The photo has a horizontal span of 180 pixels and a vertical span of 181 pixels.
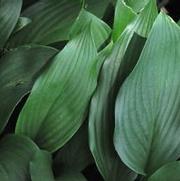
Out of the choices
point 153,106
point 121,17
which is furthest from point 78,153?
point 121,17

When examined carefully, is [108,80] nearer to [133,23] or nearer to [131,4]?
[133,23]

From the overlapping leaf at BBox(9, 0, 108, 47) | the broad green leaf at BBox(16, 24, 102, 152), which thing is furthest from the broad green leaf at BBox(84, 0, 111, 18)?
the broad green leaf at BBox(16, 24, 102, 152)

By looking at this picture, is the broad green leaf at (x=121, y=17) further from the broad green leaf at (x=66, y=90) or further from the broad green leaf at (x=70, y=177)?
the broad green leaf at (x=70, y=177)

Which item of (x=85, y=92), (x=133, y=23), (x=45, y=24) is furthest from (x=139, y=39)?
(x=45, y=24)

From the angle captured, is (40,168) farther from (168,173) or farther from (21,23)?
(21,23)

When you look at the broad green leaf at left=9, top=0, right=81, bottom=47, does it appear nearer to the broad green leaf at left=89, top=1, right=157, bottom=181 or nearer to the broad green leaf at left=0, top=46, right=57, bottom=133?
the broad green leaf at left=0, top=46, right=57, bottom=133

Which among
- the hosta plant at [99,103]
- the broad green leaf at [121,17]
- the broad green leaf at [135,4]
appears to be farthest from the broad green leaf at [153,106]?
the broad green leaf at [135,4]

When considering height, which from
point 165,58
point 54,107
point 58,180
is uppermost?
point 165,58
